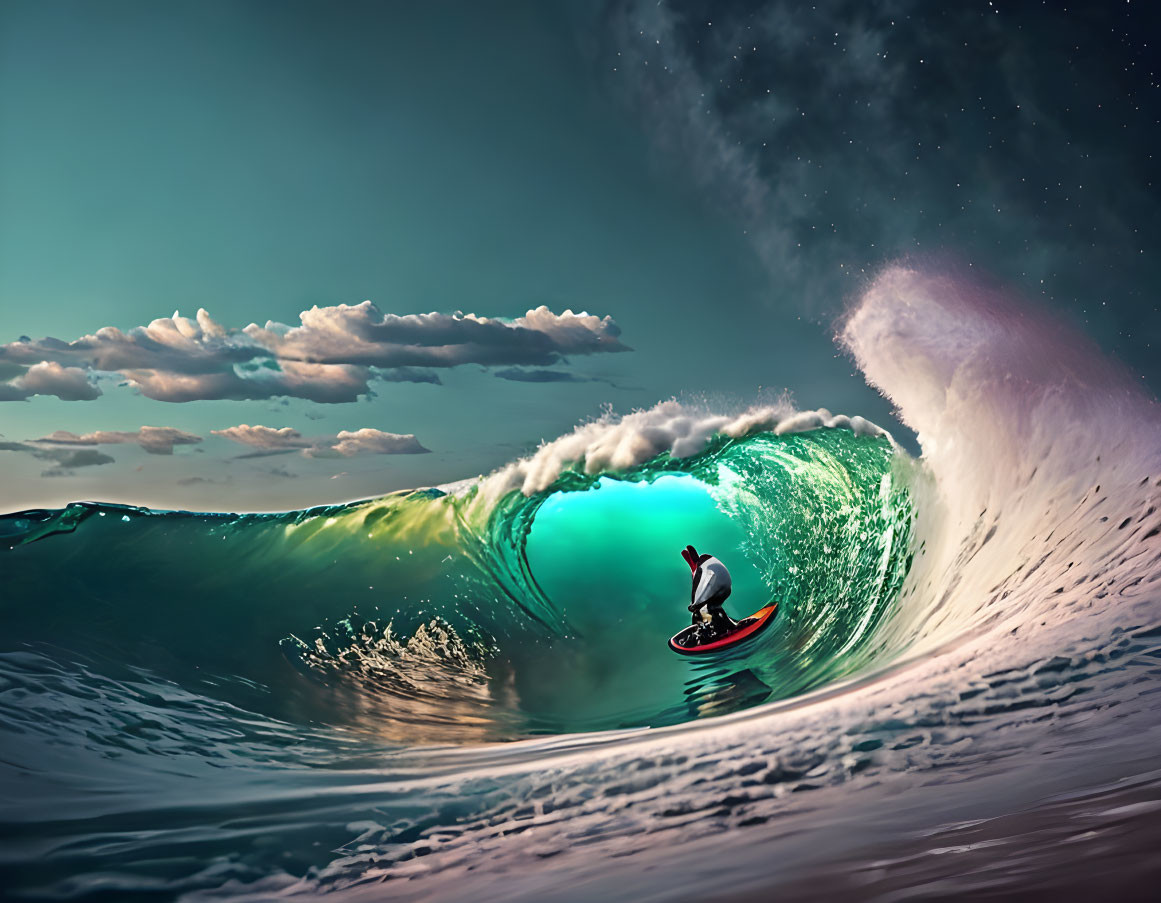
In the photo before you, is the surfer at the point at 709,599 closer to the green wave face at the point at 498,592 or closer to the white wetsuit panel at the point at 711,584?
the white wetsuit panel at the point at 711,584

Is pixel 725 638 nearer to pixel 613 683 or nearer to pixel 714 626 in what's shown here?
pixel 714 626

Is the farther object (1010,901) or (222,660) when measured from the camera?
(222,660)

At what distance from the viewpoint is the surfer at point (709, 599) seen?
24.5ft

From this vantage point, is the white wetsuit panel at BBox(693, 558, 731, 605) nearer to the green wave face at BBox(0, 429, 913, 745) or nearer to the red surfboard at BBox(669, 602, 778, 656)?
the red surfboard at BBox(669, 602, 778, 656)

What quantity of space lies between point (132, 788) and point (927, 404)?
923 centimetres

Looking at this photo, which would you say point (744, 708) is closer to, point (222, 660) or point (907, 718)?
point (907, 718)

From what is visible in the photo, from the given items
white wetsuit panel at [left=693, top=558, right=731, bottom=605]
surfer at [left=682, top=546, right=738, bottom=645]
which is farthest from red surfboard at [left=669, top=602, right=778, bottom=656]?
white wetsuit panel at [left=693, top=558, right=731, bottom=605]

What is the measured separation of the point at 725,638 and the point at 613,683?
149cm

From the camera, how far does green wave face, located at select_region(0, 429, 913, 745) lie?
22.8ft

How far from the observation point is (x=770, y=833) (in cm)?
228

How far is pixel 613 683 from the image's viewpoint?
26.0 feet

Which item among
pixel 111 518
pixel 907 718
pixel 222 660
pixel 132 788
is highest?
pixel 111 518

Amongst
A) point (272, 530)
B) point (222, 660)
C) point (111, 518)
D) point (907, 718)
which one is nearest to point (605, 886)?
point (907, 718)

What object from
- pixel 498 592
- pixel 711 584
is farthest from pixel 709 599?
pixel 498 592
